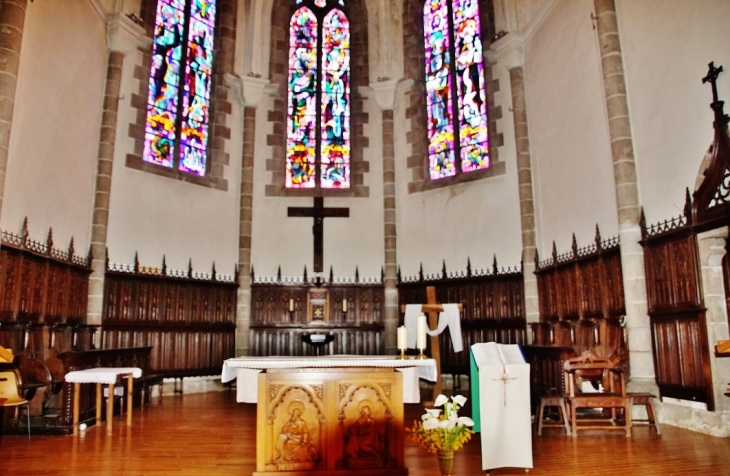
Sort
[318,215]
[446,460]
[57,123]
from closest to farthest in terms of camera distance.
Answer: [446,460]
[57,123]
[318,215]

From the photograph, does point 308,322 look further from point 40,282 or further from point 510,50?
point 510,50

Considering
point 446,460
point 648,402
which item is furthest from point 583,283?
point 446,460

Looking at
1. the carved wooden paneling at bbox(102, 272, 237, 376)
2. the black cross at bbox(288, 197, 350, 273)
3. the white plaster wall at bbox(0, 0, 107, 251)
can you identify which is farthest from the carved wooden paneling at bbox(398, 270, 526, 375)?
the white plaster wall at bbox(0, 0, 107, 251)

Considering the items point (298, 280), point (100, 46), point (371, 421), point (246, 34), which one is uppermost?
point (246, 34)

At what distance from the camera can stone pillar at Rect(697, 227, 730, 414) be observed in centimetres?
713

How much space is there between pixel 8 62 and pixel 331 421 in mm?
7241

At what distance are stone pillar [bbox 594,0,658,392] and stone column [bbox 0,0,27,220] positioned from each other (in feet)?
29.4

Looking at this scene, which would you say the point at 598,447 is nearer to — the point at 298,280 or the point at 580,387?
the point at 580,387

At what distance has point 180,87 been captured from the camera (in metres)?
13.9

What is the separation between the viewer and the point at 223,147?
14.3 meters

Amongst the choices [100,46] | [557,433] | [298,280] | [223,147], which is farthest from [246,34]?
[557,433]

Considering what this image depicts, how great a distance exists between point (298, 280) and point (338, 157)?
3.44 m

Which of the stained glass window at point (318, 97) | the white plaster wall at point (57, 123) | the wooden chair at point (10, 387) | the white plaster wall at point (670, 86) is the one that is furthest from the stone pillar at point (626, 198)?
the white plaster wall at point (57, 123)

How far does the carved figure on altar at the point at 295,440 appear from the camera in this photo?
15.4 ft
